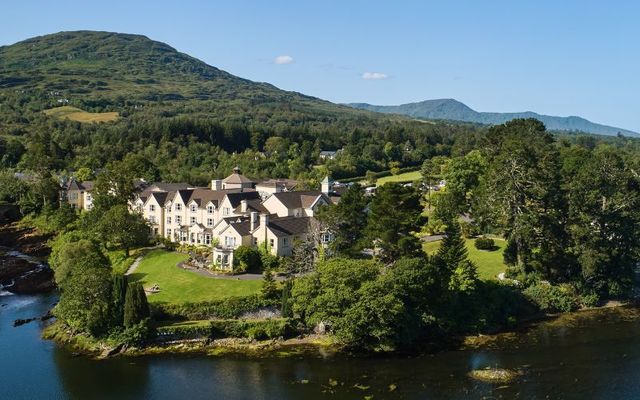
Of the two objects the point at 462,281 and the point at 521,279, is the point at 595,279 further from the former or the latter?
the point at 462,281

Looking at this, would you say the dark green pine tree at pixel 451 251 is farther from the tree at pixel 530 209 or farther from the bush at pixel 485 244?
the bush at pixel 485 244

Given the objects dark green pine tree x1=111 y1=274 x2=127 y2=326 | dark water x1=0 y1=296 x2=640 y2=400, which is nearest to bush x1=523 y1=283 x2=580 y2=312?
dark water x1=0 y1=296 x2=640 y2=400

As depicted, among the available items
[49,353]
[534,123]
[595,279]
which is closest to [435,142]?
[534,123]

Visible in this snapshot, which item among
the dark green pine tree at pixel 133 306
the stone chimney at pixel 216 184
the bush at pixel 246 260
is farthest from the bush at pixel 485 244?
the dark green pine tree at pixel 133 306

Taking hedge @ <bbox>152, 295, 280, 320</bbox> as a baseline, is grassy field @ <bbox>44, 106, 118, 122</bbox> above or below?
above

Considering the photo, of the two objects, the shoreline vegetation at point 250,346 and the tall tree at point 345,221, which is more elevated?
the tall tree at point 345,221

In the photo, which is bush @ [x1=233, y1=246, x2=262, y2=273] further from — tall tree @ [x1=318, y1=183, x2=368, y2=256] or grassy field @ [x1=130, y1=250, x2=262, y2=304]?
tall tree @ [x1=318, y1=183, x2=368, y2=256]

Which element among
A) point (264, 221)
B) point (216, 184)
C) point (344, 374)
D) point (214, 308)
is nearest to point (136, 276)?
point (264, 221)
